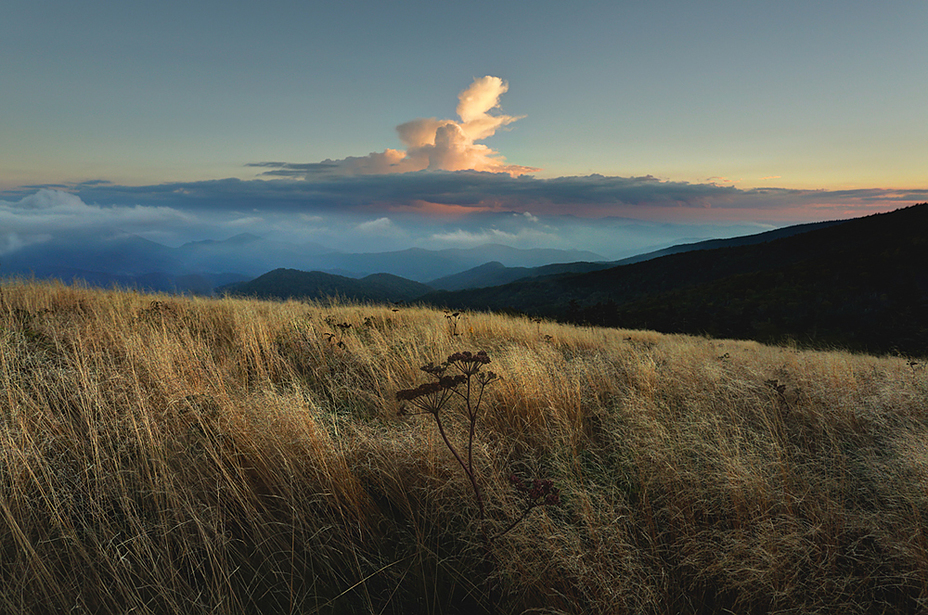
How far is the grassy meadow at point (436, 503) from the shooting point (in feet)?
5.27

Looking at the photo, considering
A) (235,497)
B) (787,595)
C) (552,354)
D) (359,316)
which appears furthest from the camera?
(359,316)

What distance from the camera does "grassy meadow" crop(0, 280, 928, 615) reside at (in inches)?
63.3

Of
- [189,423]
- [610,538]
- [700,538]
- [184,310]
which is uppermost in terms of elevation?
[184,310]

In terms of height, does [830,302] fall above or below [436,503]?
below

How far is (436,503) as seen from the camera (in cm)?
212

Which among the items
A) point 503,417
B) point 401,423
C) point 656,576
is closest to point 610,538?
point 656,576

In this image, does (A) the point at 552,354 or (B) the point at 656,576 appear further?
(A) the point at 552,354

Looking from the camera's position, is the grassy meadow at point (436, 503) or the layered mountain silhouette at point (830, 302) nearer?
the grassy meadow at point (436, 503)

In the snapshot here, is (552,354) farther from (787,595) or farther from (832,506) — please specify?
(787,595)

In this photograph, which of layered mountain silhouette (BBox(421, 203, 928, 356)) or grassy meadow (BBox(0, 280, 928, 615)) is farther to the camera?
layered mountain silhouette (BBox(421, 203, 928, 356))

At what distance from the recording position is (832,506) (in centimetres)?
204

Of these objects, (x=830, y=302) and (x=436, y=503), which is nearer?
(x=436, y=503)

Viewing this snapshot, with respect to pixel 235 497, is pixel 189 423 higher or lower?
higher

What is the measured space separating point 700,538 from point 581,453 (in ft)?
3.14
